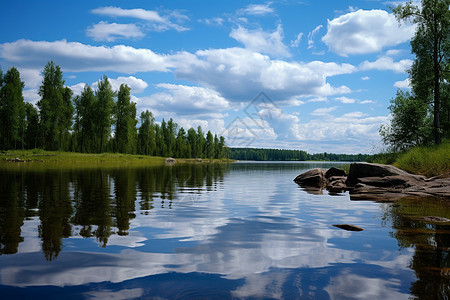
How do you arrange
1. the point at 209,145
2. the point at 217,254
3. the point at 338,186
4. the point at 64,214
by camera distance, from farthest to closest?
the point at 209,145 → the point at 338,186 → the point at 64,214 → the point at 217,254

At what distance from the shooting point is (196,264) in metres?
5.29

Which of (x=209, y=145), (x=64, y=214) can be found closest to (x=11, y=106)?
(x=64, y=214)

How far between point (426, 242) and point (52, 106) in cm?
7347

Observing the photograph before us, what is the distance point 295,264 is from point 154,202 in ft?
27.2

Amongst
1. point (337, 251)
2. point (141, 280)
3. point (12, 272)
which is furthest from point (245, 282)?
point (12, 272)

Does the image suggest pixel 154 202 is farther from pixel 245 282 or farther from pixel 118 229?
pixel 245 282

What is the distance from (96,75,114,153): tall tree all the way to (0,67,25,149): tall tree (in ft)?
47.9

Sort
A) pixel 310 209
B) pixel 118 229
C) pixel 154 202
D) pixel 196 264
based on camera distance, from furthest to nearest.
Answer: pixel 154 202 < pixel 310 209 < pixel 118 229 < pixel 196 264

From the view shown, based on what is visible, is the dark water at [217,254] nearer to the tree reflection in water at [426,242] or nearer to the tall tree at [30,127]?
the tree reflection in water at [426,242]

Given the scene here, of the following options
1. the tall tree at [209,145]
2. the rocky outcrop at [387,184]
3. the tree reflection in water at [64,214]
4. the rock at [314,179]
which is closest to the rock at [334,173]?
the rock at [314,179]

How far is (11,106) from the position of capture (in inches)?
2425

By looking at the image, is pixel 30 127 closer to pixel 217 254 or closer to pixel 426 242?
pixel 217 254

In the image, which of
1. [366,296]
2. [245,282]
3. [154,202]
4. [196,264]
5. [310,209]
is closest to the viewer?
[366,296]

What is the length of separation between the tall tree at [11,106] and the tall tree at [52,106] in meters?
3.72
